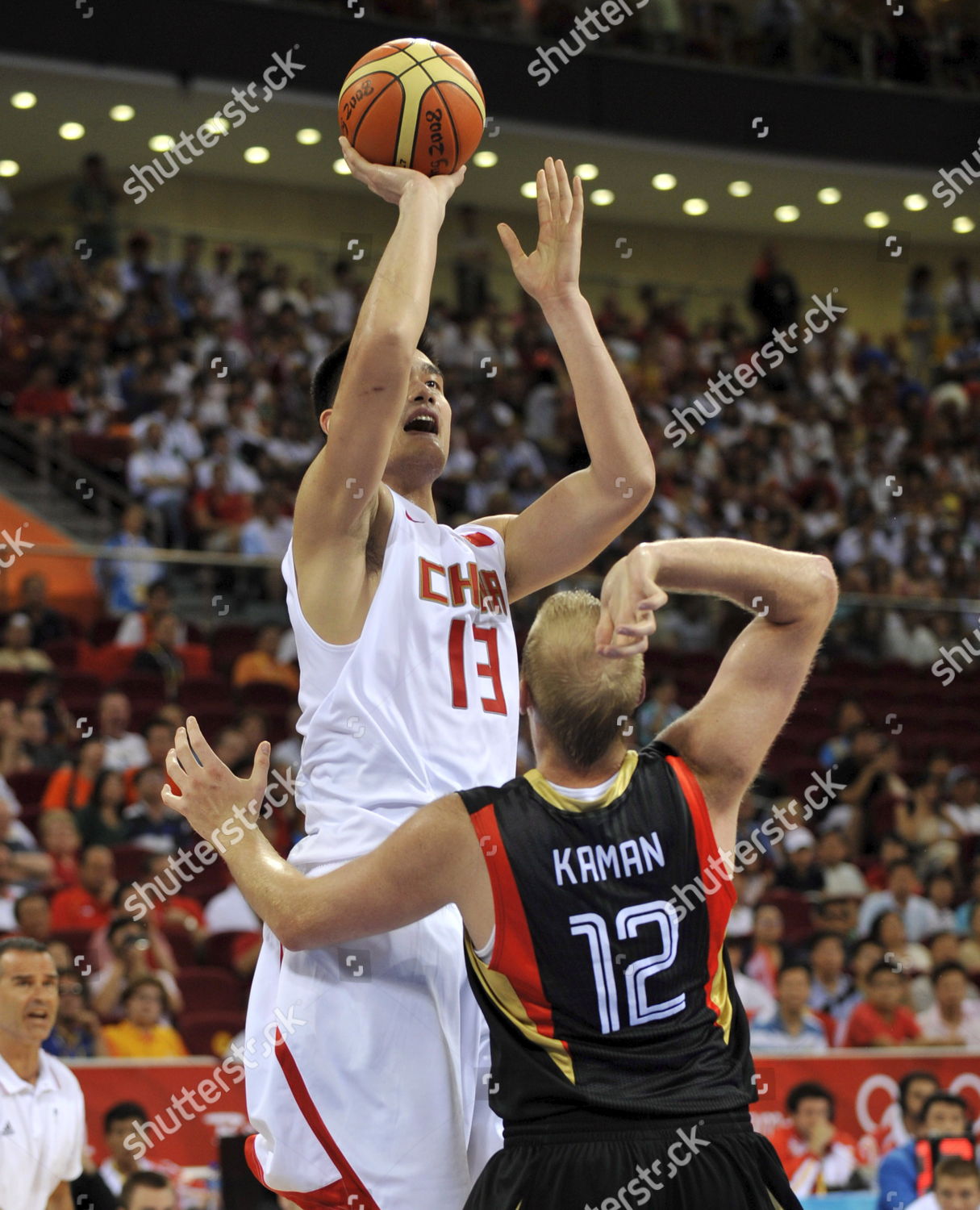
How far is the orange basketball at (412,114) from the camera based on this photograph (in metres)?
4.15

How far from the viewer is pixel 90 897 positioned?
399 inches

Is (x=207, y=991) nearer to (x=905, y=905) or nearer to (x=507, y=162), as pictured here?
(x=905, y=905)

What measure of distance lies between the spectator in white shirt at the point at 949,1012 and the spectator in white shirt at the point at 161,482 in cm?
752

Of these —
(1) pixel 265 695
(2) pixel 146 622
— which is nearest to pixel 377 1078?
(1) pixel 265 695

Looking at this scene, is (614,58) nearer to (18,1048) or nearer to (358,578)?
(18,1048)

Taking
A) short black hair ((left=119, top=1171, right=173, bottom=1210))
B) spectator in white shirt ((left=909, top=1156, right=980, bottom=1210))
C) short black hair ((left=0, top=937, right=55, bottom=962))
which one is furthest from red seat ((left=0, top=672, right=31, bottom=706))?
spectator in white shirt ((left=909, top=1156, right=980, bottom=1210))

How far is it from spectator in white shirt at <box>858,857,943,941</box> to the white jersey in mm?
8592

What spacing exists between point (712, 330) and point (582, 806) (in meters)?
19.5

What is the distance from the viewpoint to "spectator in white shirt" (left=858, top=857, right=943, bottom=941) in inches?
479

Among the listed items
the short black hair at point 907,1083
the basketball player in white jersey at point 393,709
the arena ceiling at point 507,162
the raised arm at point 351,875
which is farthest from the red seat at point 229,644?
the raised arm at point 351,875

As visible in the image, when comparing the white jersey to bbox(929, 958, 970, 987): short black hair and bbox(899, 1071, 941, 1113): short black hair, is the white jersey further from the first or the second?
bbox(929, 958, 970, 987): short black hair

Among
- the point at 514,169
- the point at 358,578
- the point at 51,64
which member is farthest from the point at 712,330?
the point at 358,578

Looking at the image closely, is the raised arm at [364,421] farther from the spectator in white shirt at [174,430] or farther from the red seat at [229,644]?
the spectator in white shirt at [174,430]

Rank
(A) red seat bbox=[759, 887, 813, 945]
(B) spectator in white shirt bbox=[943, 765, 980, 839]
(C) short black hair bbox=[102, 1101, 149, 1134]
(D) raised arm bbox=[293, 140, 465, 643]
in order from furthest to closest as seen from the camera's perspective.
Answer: (B) spectator in white shirt bbox=[943, 765, 980, 839]
(A) red seat bbox=[759, 887, 813, 945]
(C) short black hair bbox=[102, 1101, 149, 1134]
(D) raised arm bbox=[293, 140, 465, 643]
